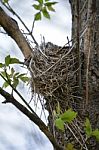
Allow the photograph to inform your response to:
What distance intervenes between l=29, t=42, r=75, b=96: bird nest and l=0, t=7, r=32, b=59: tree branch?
0.15 feet

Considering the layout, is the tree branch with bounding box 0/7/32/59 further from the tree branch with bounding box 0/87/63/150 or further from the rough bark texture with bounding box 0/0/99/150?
the tree branch with bounding box 0/87/63/150

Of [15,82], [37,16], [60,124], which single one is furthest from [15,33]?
[60,124]

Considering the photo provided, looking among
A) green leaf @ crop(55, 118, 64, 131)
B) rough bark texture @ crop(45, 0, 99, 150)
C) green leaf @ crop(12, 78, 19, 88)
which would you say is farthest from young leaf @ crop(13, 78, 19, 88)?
green leaf @ crop(55, 118, 64, 131)

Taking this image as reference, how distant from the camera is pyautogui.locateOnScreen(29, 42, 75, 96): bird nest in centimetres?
131

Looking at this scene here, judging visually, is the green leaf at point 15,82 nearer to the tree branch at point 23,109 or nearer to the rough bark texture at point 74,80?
the rough bark texture at point 74,80

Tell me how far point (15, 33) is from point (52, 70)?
0.20 meters

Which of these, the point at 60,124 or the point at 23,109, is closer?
the point at 23,109

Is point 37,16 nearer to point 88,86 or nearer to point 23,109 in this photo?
point 88,86

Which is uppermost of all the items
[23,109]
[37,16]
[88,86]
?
[37,16]

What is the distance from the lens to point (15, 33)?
1.43 meters

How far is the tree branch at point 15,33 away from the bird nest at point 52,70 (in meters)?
0.05

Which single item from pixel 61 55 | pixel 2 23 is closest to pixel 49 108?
pixel 61 55

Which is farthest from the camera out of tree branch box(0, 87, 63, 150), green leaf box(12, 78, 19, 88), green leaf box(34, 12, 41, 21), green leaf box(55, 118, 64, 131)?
green leaf box(34, 12, 41, 21)

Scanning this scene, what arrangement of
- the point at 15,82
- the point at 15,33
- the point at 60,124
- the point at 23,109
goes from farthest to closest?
the point at 15,33, the point at 15,82, the point at 60,124, the point at 23,109
